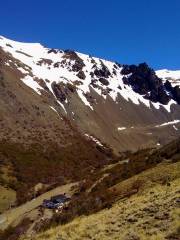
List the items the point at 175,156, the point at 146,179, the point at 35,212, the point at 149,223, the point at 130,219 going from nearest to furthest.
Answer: the point at 149,223 → the point at 130,219 → the point at 146,179 → the point at 175,156 → the point at 35,212

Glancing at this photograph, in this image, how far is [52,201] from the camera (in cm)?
6750

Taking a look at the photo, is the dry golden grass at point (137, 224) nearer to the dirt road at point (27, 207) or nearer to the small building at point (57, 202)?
the small building at point (57, 202)

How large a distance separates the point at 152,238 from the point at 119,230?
10.8 ft

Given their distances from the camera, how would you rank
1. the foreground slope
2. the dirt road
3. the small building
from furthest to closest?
the dirt road → the small building → the foreground slope

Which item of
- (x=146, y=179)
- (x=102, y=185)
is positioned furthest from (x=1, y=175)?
(x=146, y=179)

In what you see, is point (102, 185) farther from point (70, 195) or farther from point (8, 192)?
point (8, 192)

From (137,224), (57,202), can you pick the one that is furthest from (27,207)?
(137,224)

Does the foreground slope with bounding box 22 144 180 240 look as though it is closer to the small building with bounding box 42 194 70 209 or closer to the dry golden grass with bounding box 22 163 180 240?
the dry golden grass with bounding box 22 163 180 240

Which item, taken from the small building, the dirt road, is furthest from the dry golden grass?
the dirt road

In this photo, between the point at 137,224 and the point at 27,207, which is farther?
the point at 27,207

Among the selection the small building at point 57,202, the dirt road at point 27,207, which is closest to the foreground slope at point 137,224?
the small building at point 57,202

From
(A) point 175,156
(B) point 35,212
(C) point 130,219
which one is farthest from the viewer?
(B) point 35,212

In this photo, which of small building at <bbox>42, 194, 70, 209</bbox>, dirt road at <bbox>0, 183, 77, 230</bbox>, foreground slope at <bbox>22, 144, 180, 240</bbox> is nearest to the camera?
foreground slope at <bbox>22, 144, 180, 240</bbox>

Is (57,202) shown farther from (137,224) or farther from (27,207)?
(137,224)
